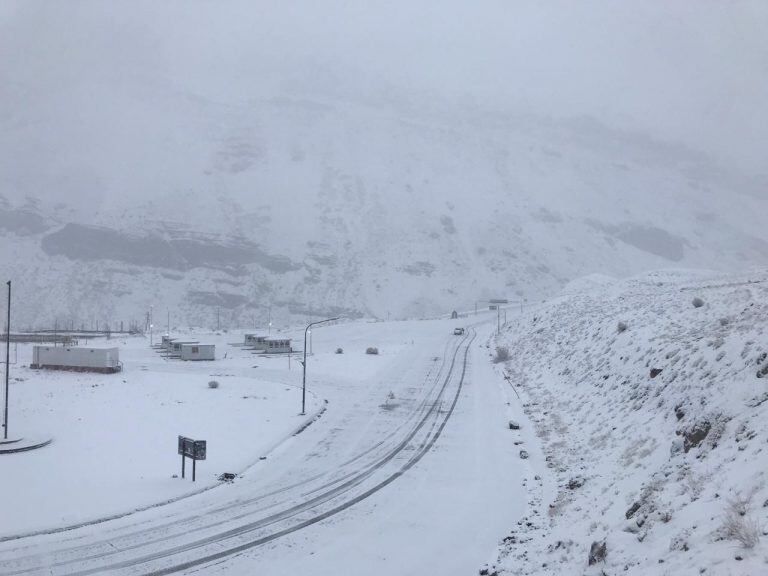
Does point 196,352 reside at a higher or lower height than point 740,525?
lower

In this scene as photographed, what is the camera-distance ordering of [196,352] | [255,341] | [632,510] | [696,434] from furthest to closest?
[255,341], [196,352], [696,434], [632,510]

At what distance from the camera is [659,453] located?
658 inches

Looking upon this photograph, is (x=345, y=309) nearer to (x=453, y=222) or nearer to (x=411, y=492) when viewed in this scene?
(x=453, y=222)

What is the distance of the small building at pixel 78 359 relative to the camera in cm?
5522

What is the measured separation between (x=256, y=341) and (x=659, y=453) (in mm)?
69874

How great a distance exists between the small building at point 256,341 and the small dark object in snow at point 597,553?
225 feet

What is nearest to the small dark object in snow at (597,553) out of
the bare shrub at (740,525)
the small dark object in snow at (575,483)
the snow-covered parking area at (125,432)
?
the bare shrub at (740,525)

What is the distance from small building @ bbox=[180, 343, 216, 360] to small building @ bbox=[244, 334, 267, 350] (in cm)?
970

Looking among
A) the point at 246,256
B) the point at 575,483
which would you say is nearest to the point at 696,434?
the point at 575,483

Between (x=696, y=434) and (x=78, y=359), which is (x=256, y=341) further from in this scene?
(x=696, y=434)

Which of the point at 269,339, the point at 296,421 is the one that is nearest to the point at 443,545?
the point at 296,421

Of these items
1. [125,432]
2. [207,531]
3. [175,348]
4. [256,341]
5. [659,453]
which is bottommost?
[125,432]

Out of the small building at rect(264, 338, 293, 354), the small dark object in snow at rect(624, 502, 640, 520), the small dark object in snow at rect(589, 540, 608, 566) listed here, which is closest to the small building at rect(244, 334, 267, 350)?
the small building at rect(264, 338, 293, 354)

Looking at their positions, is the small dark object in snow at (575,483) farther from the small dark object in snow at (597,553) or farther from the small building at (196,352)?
the small building at (196,352)
